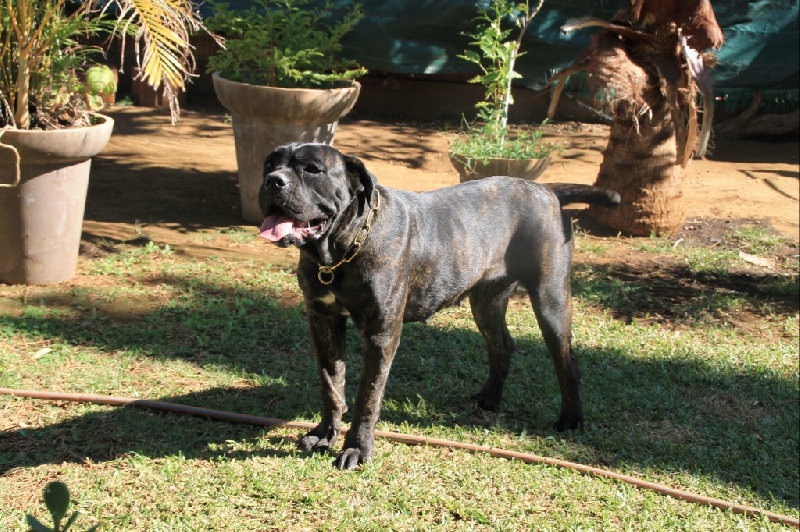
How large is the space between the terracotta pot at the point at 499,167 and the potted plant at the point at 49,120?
8.16 ft

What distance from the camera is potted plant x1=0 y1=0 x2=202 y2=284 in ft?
18.9

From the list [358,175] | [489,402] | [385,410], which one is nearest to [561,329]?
[489,402]

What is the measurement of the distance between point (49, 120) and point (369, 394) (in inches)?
129

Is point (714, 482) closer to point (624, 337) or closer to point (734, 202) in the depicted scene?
point (624, 337)

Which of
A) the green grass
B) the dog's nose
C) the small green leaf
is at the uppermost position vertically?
the dog's nose

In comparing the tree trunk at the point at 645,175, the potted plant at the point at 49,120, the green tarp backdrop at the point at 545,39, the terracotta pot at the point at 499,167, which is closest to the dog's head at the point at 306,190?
the potted plant at the point at 49,120

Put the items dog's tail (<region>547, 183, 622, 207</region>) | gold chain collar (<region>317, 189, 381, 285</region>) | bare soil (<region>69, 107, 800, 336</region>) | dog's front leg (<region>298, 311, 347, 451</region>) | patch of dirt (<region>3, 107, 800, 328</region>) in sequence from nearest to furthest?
gold chain collar (<region>317, 189, 381, 285</region>)
dog's front leg (<region>298, 311, 347, 451</region>)
dog's tail (<region>547, 183, 622, 207</region>)
bare soil (<region>69, 107, 800, 336</region>)
patch of dirt (<region>3, 107, 800, 328</region>)

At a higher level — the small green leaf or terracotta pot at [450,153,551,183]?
the small green leaf

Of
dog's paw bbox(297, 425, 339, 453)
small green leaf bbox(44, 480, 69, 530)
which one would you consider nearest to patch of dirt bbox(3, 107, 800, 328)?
dog's paw bbox(297, 425, 339, 453)

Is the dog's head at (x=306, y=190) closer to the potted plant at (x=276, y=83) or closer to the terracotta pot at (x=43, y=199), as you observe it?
the terracotta pot at (x=43, y=199)

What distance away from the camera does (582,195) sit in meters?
4.95

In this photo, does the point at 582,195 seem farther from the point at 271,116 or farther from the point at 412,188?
the point at 412,188

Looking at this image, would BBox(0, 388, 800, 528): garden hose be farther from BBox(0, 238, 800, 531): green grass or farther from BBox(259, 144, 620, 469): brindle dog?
BBox(259, 144, 620, 469): brindle dog

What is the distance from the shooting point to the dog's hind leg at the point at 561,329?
4.74 metres
